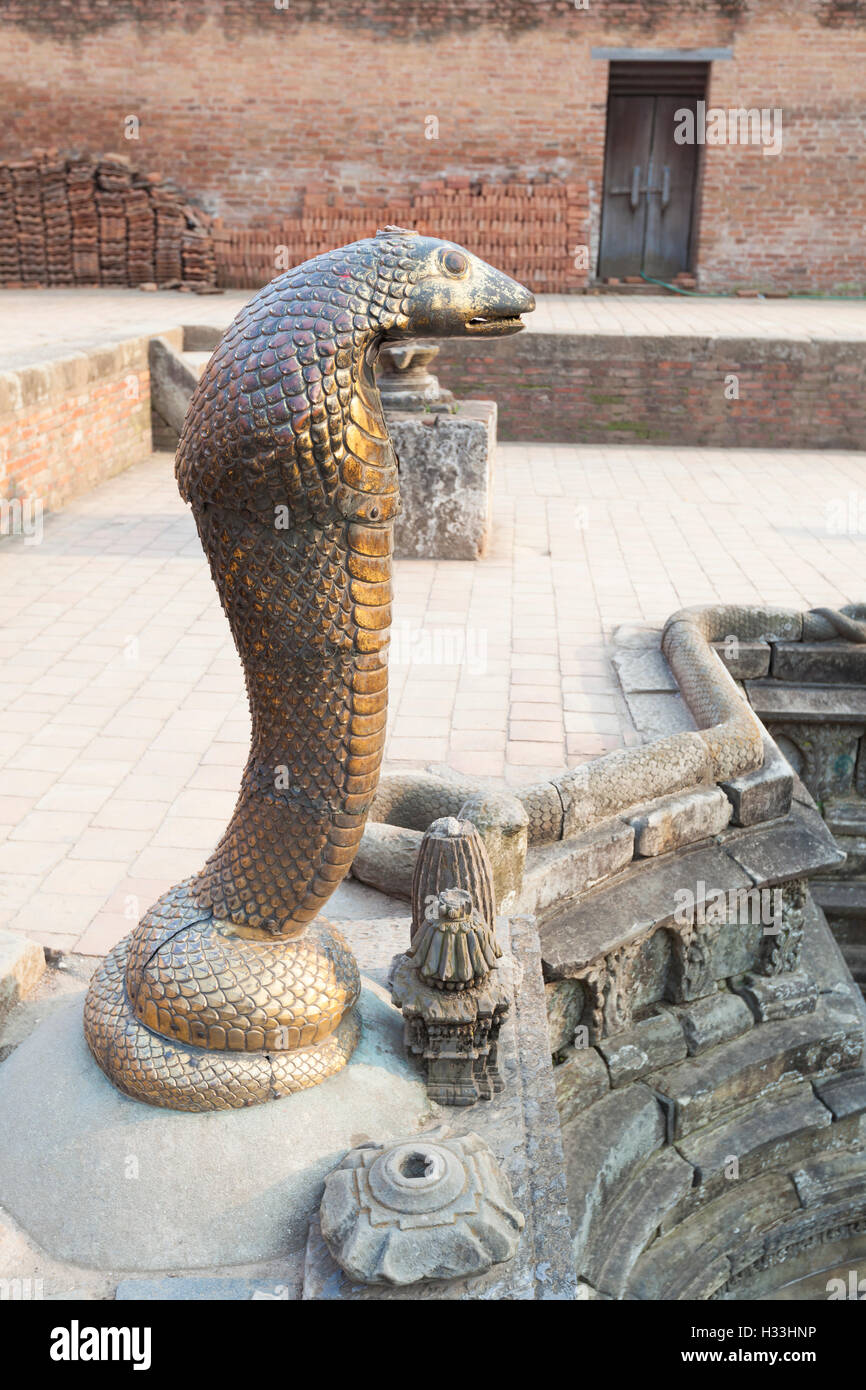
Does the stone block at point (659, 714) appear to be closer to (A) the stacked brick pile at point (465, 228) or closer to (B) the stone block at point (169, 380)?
(B) the stone block at point (169, 380)

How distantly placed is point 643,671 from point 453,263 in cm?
398

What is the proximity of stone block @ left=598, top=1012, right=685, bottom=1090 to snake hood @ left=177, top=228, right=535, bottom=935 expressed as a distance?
227cm

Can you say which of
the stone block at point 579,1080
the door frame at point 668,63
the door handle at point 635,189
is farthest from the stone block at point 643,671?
the door handle at point 635,189

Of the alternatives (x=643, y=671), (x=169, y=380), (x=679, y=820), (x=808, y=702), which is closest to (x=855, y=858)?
(x=808, y=702)

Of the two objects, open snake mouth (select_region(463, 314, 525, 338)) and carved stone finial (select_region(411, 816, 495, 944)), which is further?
carved stone finial (select_region(411, 816, 495, 944))

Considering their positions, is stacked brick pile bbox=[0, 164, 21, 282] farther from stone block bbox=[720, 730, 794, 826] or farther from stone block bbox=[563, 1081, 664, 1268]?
stone block bbox=[563, 1081, 664, 1268]

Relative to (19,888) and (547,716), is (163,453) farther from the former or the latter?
(19,888)

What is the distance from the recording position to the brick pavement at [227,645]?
4406mm

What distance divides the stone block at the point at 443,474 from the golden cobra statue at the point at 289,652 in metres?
5.38

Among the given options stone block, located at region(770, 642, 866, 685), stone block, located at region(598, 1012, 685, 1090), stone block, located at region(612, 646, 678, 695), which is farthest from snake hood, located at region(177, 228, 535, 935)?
stone block, located at region(770, 642, 866, 685)

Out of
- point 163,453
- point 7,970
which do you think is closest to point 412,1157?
point 7,970

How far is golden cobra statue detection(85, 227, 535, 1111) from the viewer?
2172 mm

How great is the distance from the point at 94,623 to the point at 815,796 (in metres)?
4.04

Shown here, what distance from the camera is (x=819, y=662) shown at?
6289 mm
